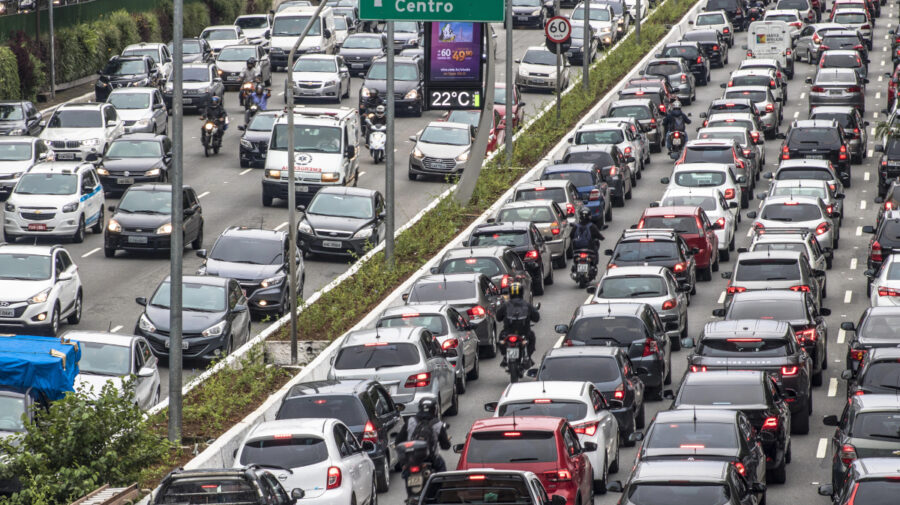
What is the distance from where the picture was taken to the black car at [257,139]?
154 feet

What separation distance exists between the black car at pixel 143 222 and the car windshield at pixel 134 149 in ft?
19.6

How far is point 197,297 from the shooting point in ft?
97.0

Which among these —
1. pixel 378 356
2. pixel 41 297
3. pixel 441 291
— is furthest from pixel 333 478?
pixel 41 297

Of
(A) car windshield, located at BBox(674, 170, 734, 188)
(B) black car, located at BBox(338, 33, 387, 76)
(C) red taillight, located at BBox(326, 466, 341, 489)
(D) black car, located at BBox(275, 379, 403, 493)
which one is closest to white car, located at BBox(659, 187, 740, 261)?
(A) car windshield, located at BBox(674, 170, 734, 188)

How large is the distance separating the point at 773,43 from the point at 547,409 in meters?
45.7

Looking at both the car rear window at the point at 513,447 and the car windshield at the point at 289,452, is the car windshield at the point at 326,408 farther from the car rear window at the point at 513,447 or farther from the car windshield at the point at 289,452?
the car rear window at the point at 513,447

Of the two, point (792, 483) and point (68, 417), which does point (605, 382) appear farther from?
point (68, 417)

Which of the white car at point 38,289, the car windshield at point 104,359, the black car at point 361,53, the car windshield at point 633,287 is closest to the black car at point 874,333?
the car windshield at point 633,287

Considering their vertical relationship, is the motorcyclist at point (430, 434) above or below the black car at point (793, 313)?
above

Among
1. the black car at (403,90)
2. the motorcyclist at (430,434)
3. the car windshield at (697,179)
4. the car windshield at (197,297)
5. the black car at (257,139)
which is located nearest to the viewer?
the motorcyclist at (430,434)

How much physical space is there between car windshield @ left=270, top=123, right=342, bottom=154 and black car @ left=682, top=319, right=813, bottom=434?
63.3 ft

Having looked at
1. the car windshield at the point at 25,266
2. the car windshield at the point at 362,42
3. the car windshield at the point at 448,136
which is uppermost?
the car windshield at the point at 25,266

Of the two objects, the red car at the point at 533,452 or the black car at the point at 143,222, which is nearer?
the red car at the point at 533,452

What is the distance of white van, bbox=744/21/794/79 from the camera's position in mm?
63688
